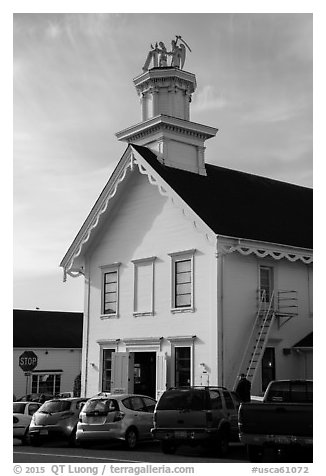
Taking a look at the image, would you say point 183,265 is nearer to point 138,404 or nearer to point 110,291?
point 110,291

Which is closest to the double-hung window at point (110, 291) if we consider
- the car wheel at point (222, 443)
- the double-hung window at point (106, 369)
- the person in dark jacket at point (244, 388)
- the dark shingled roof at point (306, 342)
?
the double-hung window at point (106, 369)

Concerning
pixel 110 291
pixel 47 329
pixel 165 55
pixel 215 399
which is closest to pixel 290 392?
pixel 215 399

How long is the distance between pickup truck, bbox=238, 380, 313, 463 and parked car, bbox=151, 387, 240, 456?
5.57 ft

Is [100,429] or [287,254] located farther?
[287,254]

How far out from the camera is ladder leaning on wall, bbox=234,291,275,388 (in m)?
23.9

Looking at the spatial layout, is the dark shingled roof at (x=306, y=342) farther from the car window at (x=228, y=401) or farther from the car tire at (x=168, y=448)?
the car tire at (x=168, y=448)

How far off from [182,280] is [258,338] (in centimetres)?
360

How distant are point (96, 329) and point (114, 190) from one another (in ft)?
19.9

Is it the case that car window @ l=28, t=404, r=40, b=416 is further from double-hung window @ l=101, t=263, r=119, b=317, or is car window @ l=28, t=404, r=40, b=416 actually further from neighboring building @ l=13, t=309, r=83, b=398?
neighboring building @ l=13, t=309, r=83, b=398

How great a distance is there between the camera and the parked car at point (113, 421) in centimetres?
1864

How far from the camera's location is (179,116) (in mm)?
31328

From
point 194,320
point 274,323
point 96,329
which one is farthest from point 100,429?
point 96,329

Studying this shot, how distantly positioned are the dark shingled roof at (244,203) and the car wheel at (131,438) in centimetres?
773
